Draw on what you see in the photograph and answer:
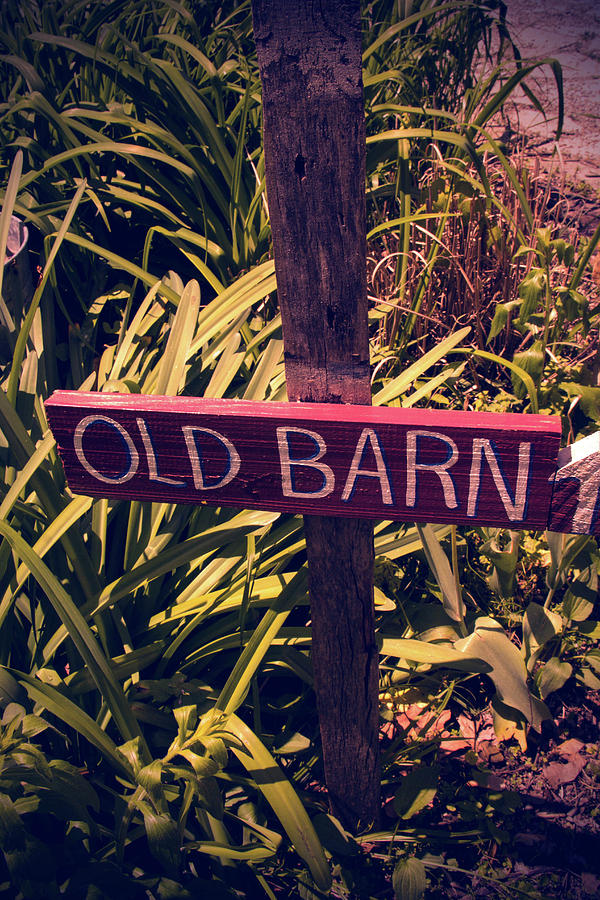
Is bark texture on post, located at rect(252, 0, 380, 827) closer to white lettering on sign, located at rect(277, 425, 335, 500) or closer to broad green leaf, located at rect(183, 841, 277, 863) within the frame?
white lettering on sign, located at rect(277, 425, 335, 500)

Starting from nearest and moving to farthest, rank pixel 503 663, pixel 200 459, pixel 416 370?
pixel 200 459, pixel 503 663, pixel 416 370

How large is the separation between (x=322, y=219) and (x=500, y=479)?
371 millimetres

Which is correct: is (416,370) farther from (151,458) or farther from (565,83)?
(565,83)

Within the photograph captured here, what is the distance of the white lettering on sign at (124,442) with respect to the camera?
2.66 ft

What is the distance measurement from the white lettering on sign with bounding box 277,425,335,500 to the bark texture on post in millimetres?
76

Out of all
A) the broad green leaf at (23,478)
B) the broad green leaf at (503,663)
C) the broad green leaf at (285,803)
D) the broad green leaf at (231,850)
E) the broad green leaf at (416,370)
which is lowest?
the broad green leaf at (231,850)

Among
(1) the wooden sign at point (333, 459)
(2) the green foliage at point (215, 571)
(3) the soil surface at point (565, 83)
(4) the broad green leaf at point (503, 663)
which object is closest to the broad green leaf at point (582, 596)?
(2) the green foliage at point (215, 571)

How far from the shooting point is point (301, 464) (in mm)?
781

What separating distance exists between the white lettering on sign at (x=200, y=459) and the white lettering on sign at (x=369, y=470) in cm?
15

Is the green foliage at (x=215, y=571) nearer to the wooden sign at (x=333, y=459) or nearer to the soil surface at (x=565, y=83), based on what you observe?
the wooden sign at (x=333, y=459)

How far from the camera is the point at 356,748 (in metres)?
1.14

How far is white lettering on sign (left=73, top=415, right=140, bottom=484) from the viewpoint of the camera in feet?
2.66

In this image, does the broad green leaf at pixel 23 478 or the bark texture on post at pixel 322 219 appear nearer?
the bark texture on post at pixel 322 219

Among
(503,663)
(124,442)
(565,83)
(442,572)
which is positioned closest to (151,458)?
(124,442)
